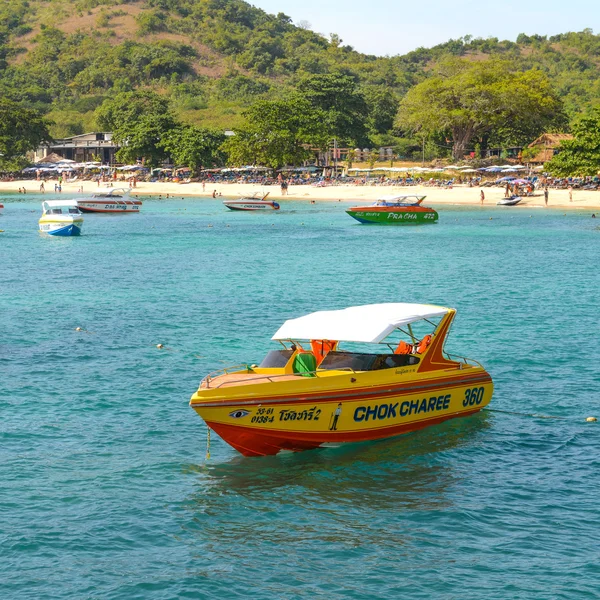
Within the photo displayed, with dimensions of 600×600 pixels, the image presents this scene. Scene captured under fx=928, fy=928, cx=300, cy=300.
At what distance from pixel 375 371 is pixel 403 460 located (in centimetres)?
218

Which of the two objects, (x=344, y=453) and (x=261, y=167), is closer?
(x=344, y=453)

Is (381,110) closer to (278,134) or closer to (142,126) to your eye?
(278,134)

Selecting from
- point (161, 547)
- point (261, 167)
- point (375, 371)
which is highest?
point (261, 167)

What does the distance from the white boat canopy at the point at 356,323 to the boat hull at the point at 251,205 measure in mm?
82203

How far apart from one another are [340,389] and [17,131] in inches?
5808

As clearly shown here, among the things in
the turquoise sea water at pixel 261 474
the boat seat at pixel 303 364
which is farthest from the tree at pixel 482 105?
the boat seat at pixel 303 364

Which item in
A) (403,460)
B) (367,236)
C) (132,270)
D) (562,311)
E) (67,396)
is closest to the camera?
(403,460)

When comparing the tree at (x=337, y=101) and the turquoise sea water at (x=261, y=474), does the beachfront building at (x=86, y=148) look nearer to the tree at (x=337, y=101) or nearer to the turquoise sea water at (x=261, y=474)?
the tree at (x=337, y=101)

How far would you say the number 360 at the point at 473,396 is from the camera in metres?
24.0

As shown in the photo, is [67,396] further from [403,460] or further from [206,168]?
[206,168]

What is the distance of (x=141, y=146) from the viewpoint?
5778 inches

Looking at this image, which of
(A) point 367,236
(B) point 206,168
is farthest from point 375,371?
(B) point 206,168

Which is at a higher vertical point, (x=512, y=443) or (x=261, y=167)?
(x=261, y=167)

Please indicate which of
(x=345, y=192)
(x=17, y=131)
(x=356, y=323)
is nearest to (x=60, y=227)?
(x=345, y=192)
